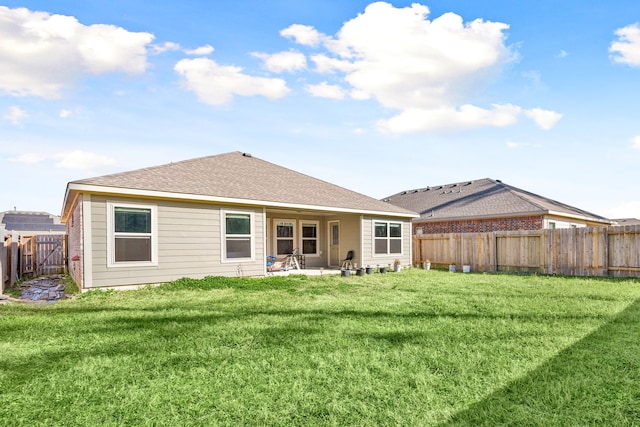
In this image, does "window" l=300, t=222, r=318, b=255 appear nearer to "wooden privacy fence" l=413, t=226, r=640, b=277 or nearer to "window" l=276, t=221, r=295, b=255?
"window" l=276, t=221, r=295, b=255

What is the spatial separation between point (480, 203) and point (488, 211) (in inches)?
56.9

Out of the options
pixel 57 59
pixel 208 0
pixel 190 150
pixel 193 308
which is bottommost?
pixel 193 308

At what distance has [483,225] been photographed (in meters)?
18.4

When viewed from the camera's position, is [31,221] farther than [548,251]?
Yes

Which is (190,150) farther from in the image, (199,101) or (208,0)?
(208,0)

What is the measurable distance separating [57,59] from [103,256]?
19.5ft

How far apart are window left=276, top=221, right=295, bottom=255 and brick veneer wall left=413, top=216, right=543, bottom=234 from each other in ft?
30.6

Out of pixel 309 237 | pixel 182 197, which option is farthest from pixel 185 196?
pixel 309 237

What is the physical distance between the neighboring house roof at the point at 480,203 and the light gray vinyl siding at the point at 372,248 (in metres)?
4.52

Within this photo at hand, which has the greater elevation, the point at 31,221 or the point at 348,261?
the point at 31,221

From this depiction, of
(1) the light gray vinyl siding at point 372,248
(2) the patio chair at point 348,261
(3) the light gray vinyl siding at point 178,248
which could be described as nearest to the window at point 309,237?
(2) the patio chair at point 348,261

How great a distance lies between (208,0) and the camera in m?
→ 9.13

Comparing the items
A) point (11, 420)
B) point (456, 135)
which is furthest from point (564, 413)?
point (456, 135)

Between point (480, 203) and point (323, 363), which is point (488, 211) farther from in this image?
point (323, 363)
